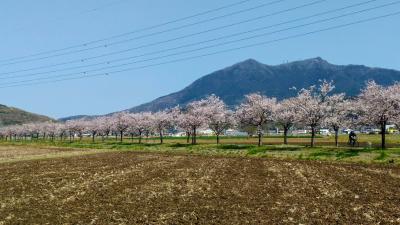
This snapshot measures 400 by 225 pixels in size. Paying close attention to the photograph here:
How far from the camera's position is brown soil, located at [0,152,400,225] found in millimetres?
21219

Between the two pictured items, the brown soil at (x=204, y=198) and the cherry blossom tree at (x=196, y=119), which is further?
the cherry blossom tree at (x=196, y=119)

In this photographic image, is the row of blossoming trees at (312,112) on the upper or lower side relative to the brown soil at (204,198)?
upper

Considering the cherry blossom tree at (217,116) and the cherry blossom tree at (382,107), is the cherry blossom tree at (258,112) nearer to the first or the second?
the cherry blossom tree at (217,116)

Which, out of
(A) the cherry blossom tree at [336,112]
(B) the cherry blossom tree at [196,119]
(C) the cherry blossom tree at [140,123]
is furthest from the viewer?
(C) the cherry blossom tree at [140,123]

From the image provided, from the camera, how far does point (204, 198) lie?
2697 cm

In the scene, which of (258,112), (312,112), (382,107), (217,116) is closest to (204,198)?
(382,107)

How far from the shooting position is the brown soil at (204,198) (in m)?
21.2

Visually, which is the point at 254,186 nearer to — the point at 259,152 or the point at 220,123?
the point at 259,152

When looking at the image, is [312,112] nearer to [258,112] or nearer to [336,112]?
[336,112]

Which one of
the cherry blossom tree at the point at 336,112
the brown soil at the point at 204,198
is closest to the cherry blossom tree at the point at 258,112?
the cherry blossom tree at the point at 336,112

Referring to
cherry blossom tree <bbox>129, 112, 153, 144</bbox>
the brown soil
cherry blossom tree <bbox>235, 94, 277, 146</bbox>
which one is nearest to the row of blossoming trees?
cherry blossom tree <bbox>235, 94, 277, 146</bbox>

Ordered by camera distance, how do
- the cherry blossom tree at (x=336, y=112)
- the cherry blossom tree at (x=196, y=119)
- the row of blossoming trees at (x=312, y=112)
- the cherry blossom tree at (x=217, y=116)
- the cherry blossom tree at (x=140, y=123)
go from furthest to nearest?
the cherry blossom tree at (x=140, y=123), the cherry blossom tree at (x=217, y=116), the cherry blossom tree at (x=196, y=119), the cherry blossom tree at (x=336, y=112), the row of blossoming trees at (x=312, y=112)

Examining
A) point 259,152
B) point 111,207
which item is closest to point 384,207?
point 111,207

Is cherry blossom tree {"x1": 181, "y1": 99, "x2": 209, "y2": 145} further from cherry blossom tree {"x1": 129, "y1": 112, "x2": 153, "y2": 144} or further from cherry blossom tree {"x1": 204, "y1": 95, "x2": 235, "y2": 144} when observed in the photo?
cherry blossom tree {"x1": 129, "y1": 112, "x2": 153, "y2": 144}
